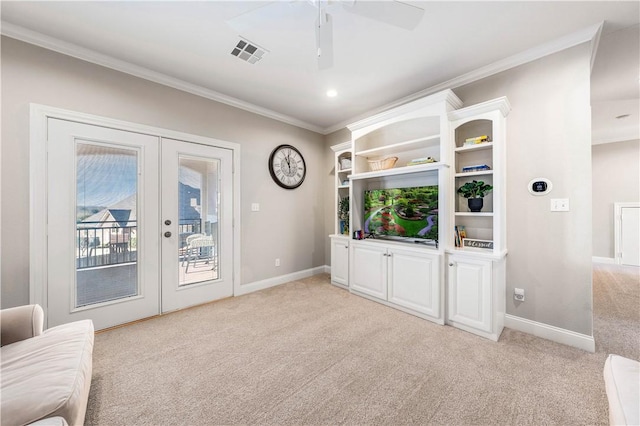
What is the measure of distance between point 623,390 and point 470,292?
1.43 metres

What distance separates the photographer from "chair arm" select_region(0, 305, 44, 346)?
147cm

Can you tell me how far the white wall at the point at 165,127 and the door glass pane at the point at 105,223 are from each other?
34cm

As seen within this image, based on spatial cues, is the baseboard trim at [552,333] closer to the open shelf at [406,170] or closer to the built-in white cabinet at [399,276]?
the built-in white cabinet at [399,276]

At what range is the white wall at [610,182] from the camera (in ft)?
16.0

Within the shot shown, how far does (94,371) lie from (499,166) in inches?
147

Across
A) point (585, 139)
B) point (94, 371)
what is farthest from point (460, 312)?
point (94, 371)

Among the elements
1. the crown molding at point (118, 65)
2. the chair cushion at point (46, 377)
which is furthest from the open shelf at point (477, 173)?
the chair cushion at point (46, 377)

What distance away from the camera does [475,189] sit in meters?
2.50

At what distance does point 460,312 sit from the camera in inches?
96.6

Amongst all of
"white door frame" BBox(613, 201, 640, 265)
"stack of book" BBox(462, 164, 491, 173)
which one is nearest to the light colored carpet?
"stack of book" BBox(462, 164, 491, 173)

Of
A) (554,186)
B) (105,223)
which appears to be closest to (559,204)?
(554,186)

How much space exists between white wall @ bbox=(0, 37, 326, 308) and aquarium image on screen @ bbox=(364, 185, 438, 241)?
1.23 metres

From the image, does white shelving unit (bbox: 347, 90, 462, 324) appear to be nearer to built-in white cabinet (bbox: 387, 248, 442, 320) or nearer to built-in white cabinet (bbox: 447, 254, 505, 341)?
built-in white cabinet (bbox: 387, 248, 442, 320)

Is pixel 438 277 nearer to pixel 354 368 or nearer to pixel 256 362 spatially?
pixel 354 368
